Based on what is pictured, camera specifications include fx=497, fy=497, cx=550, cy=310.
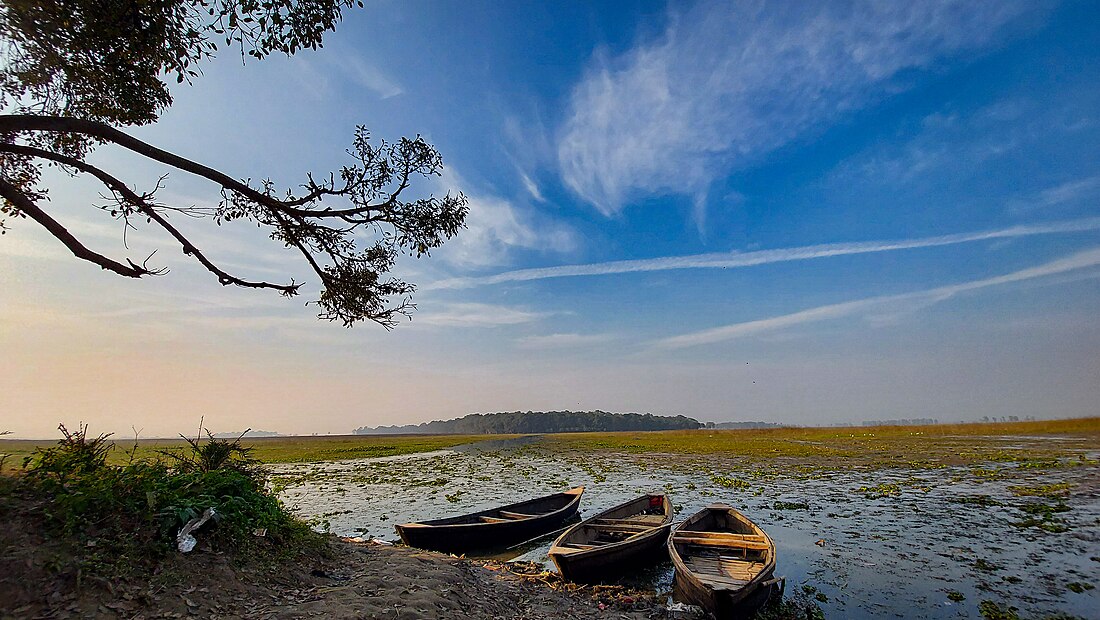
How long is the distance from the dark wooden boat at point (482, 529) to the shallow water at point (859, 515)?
0.66 metres

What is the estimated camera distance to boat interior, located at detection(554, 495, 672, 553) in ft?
45.5

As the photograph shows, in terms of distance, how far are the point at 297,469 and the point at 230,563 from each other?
4372 cm

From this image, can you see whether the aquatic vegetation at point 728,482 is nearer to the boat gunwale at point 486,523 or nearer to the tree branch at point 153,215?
the boat gunwale at point 486,523

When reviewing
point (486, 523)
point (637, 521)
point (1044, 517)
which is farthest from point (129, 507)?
point (1044, 517)

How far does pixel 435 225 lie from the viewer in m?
8.88

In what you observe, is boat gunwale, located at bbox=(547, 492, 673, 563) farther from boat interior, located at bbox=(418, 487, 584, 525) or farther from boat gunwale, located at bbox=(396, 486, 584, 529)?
boat interior, located at bbox=(418, 487, 584, 525)

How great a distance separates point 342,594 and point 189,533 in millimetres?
2318

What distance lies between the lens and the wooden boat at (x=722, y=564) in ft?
30.4

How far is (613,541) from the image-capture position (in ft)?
48.6

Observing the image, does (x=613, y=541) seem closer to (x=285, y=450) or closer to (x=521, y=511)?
(x=521, y=511)

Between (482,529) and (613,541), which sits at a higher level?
(482,529)

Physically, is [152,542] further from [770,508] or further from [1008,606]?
[770,508]

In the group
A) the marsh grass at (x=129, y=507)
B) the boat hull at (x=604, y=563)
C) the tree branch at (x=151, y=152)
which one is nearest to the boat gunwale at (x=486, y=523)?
the boat hull at (x=604, y=563)

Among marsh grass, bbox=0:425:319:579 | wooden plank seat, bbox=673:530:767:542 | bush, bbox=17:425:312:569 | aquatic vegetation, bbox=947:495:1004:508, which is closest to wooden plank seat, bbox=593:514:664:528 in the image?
wooden plank seat, bbox=673:530:767:542
